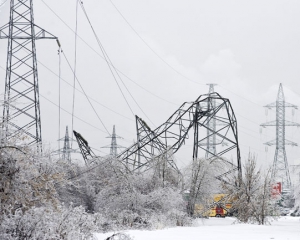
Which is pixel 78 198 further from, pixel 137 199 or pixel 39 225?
pixel 39 225

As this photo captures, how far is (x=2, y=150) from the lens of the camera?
1584 centimetres

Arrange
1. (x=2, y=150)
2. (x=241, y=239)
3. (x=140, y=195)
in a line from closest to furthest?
(x=2, y=150)
(x=241, y=239)
(x=140, y=195)

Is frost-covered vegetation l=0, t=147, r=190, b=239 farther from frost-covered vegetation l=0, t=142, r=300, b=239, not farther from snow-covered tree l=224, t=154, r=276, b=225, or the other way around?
snow-covered tree l=224, t=154, r=276, b=225

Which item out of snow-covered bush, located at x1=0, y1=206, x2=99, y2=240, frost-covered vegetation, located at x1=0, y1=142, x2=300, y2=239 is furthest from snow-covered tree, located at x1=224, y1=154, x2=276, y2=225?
snow-covered bush, located at x1=0, y1=206, x2=99, y2=240

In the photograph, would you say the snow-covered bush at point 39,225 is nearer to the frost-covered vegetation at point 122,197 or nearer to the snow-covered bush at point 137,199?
the frost-covered vegetation at point 122,197

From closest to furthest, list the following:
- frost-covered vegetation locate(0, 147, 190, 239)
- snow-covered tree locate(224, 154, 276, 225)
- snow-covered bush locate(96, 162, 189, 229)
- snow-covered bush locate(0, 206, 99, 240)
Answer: frost-covered vegetation locate(0, 147, 190, 239) < snow-covered bush locate(0, 206, 99, 240) < snow-covered bush locate(96, 162, 189, 229) < snow-covered tree locate(224, 154, 276, 225)

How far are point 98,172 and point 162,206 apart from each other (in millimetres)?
5699

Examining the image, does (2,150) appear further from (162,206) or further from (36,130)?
(162,206)

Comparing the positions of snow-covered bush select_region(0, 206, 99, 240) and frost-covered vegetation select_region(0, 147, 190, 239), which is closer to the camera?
frost-covered vegetation select_region(0, 147, 190, 239)

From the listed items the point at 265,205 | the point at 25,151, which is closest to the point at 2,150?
the point at 25,151

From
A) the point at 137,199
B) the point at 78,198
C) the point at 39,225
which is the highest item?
the point at 78,198

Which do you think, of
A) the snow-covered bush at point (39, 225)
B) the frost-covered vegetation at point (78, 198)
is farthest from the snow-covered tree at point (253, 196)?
the snow-covered bush at point (39, 225)

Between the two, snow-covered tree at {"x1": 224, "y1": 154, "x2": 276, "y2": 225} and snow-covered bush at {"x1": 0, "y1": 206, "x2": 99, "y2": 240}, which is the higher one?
snow-covered tree at {"x1": 224, "y1": 154, "x2": 276, "y2": 225}

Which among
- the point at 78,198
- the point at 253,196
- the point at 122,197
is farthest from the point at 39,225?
the point at 253,196
